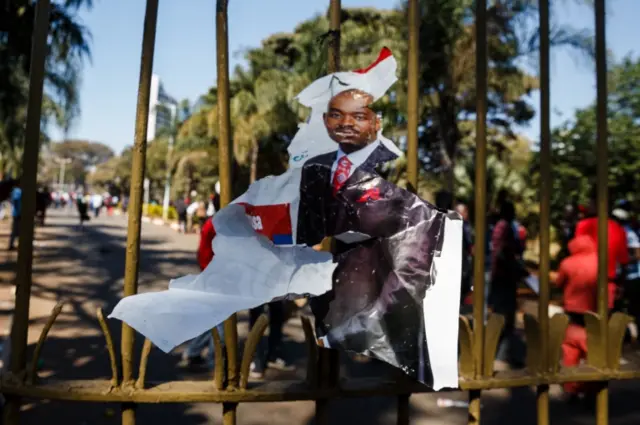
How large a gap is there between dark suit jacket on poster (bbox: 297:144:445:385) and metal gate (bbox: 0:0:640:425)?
157 millimetres

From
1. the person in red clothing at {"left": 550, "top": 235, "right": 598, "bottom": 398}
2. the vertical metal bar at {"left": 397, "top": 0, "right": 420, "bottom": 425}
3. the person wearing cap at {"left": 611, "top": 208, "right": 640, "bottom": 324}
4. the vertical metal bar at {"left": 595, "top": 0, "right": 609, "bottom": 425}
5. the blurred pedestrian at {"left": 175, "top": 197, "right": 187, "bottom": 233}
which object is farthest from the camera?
the blurred pedestrian at {"left": 175, "top": 197, "right": 187, "bottom": 233}

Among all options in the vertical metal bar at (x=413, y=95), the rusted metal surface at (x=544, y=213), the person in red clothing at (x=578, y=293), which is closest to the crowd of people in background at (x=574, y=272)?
the person in red clothing at (x=578, y=293)

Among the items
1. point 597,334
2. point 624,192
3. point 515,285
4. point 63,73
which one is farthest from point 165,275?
point 597,334

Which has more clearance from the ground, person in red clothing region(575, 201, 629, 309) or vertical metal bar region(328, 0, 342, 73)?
vertical metal bar region(328, 0, 342, 73)

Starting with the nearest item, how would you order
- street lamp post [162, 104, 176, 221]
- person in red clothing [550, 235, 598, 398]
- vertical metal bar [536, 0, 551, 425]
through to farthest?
vertical metal bar [536, 0, 551, 425] → person in red clothing [550, 235, 598, 398] → street lamp post [162, 104, 176, 221]

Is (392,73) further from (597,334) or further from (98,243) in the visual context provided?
(98,243)

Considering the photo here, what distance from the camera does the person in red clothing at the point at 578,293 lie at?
3854 mm

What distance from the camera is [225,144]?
1.43m

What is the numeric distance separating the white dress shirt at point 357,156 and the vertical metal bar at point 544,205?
0.62m

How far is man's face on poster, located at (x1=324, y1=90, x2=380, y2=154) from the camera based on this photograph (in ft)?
4.61

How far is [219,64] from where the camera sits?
56.7 inches

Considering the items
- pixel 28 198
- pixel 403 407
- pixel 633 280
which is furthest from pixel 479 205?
pixel 633 280

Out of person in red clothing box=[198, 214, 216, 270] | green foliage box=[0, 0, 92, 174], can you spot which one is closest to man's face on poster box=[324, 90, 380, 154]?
person in red clothing box=[198, 214, 216, 270]

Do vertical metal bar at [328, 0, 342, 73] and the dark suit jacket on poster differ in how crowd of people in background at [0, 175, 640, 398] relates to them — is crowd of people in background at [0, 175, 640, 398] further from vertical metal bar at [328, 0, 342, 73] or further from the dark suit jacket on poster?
vertical metal bar at [328, 0, 342, 73]
